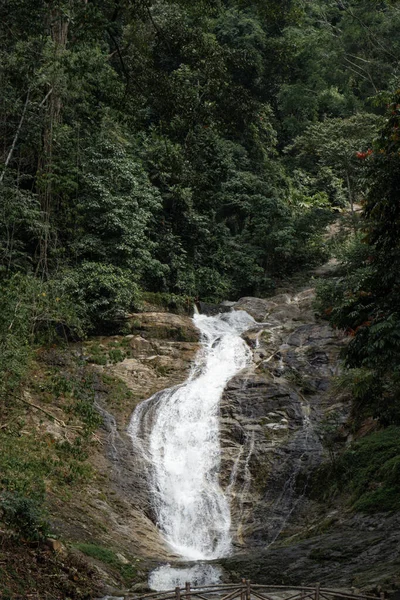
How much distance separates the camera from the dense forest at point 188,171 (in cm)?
1154

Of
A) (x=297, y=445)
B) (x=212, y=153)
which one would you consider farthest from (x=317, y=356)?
(x=212, y=153)

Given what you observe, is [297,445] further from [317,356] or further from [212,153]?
[212,153]

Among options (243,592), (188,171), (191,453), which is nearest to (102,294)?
(188,171)

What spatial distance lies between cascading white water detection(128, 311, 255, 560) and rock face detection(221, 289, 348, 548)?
353mm

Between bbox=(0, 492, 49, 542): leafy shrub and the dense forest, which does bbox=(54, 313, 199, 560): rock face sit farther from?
bbox=(0, 492, 49, 542): leafy shrub

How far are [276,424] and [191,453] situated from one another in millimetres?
2365

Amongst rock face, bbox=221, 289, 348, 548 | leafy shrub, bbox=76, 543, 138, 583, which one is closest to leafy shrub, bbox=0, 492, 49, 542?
leafy shrub, bbox=76, 543, 138, 583

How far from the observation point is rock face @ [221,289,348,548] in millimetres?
14219

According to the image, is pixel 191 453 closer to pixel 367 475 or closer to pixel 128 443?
pixel 128 443

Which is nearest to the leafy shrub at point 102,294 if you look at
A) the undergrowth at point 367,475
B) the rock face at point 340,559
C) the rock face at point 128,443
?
the rock face at point 128,443

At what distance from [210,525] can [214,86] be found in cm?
943

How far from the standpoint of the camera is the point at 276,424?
16.7m

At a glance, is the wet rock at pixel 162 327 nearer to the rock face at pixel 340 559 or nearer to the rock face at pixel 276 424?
the rock face at pixel 276 424

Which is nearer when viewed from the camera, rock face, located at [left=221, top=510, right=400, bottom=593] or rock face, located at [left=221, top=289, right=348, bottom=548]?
rock face, located at [left=221, top=510, right=400, bottom=593]
